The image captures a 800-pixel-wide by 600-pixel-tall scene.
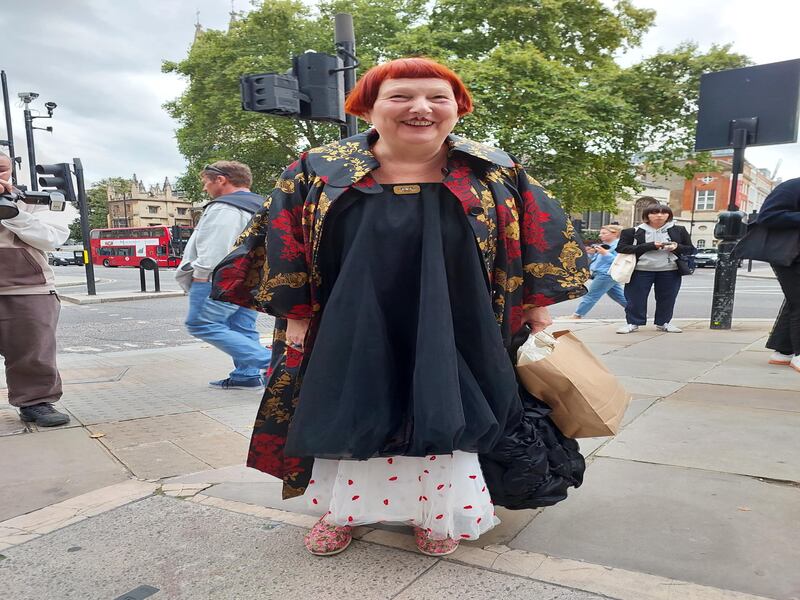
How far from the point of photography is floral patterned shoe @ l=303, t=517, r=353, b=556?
6.76 feet

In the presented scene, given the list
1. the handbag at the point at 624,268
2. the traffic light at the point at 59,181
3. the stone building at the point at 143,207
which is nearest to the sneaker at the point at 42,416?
the traffic light at the point at 59,181

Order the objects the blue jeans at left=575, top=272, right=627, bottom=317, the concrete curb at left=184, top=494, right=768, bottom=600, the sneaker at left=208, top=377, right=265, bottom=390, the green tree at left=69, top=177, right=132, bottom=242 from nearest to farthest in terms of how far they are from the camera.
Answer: the concrete curb at left=184, top=494, right=768, bottom=600 < the sneaker at left=208, top=377, right=265, bottom=390 < the blue jeans at left=575, top=272, right=627, bottom=317 < the green tree at left=69, top=177, right=132, bottom=242

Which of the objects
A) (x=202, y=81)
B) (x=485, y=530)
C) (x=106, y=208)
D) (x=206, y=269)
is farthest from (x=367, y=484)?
(x=106, y=208)

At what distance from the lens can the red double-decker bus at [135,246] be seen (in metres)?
36.3

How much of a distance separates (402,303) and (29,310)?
285cm

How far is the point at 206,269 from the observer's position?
4430mm

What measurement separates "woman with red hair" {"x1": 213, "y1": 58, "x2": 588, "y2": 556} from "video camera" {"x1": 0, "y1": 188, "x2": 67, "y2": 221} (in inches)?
77.5

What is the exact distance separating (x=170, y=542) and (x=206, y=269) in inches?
101

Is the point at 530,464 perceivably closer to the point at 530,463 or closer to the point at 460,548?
the point at 530,463

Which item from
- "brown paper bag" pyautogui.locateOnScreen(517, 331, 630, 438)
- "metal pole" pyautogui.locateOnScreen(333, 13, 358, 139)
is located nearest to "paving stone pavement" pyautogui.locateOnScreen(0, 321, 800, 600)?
"brown paper bag" pyautogui.locateOnScreen(517, 331, 630, 438)

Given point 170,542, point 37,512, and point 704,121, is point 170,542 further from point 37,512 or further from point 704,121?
point 704,121

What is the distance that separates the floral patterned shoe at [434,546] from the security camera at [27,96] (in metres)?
19.7

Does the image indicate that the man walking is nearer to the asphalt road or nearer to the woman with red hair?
the woman with red hair

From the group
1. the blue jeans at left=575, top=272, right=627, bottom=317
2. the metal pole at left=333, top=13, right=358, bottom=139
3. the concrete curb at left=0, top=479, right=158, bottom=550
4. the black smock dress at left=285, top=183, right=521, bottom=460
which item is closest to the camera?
the black smock dress at left=285, top=183, right=521, bottom=460
